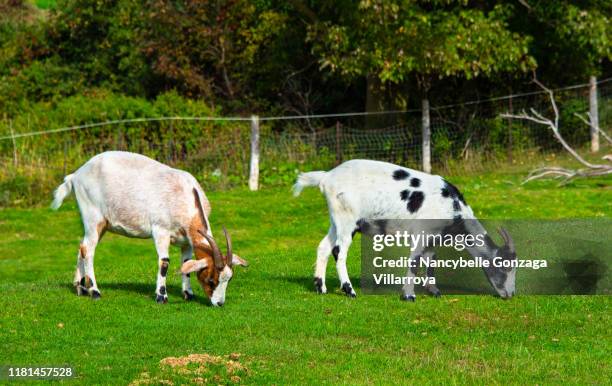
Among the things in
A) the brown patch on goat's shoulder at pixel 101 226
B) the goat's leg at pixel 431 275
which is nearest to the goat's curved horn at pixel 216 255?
the brown patch on goat's shoulder at pixel 101 226

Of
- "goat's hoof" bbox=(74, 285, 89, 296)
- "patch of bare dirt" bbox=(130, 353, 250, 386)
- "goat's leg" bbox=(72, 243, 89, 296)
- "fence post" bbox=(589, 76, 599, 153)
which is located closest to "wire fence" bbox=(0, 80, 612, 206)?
"fence post" bbox=(589, 76, 599, 153)

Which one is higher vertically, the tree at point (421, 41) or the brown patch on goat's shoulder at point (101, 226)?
the tree at point (421, 41)

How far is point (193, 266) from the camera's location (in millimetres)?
14828

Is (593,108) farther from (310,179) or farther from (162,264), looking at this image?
(162,264)

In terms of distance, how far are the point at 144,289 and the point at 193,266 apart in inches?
72.8

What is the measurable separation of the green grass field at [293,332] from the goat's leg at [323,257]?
0.23 meters

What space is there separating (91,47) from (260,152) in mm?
9736

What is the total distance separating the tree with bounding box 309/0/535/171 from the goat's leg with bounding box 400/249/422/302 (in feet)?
39.7

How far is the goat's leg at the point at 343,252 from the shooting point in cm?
1540

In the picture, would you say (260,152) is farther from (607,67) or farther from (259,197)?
(607,67)

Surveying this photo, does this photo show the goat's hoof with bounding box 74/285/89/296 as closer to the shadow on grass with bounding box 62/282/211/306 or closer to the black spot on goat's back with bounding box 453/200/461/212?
the shadow on grass with bounding box 62/282/211/306

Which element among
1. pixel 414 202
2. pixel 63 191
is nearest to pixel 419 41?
pixel 414 202

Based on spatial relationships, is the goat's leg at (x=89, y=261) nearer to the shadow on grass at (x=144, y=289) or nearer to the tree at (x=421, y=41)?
the shadow on grass at (x=144, y=289)

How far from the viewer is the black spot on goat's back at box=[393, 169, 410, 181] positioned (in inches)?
610
